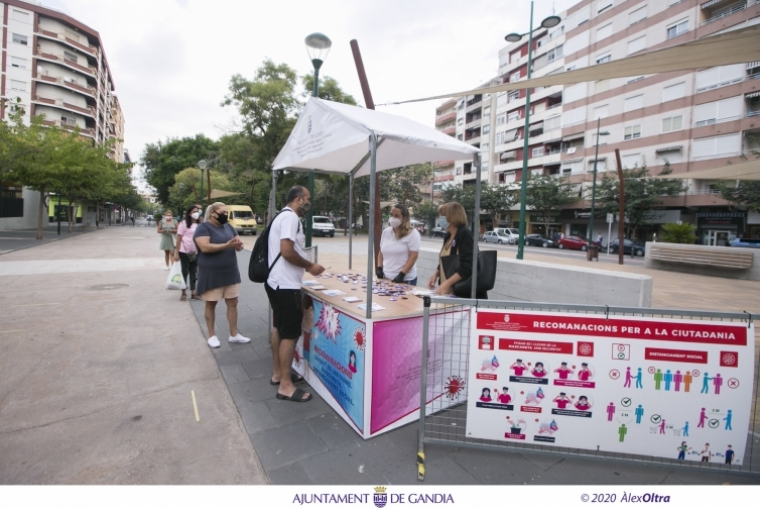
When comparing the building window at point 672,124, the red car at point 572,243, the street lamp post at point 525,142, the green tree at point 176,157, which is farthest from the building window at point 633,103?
the green tree at point 176,157

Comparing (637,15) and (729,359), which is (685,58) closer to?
(729,359)

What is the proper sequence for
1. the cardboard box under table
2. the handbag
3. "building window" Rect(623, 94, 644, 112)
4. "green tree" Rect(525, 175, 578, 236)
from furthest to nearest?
"green tree" Rect(525, 175, 578, 236), "building window" Rect(623, 94, 644, 112), the handbag, the cardboard box under table

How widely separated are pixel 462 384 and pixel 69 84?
57707 millimetres

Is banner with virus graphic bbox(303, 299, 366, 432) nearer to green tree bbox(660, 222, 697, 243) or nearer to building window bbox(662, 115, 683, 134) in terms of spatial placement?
green tree bbox(660, 222, 697, 243)

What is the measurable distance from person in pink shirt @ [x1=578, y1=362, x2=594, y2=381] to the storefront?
30.4m

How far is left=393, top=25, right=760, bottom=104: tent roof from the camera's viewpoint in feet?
11.0

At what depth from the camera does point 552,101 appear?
3969 cm

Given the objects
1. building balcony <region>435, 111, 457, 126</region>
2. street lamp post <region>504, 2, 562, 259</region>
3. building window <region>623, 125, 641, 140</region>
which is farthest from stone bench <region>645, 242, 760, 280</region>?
building balcony <region>435, 111, 457, 126</region>

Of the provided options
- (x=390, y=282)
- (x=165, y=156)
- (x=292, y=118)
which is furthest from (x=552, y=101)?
(x=165, y=156)

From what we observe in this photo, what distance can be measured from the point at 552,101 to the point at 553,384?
144 ft

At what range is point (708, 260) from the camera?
43.8 ft

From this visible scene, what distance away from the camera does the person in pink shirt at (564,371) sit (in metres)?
2.23

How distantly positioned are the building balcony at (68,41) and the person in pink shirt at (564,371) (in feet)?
192

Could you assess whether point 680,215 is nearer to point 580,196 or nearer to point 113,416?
point 580,196
